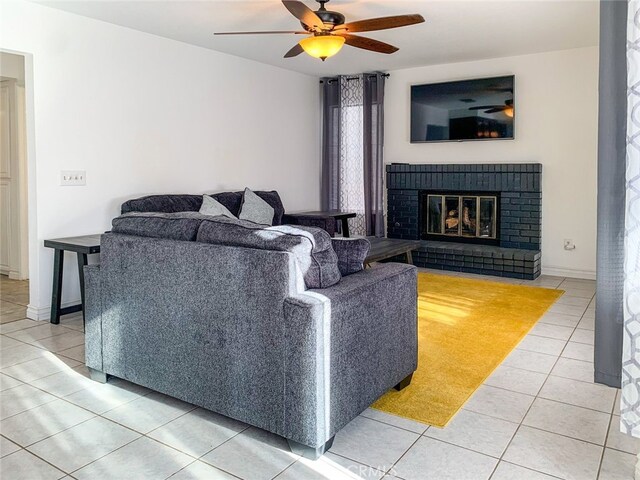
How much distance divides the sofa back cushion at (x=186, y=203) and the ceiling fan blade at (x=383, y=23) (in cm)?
203

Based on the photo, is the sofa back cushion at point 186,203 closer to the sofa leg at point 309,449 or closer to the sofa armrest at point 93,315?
the sofa armrest at point 93,315

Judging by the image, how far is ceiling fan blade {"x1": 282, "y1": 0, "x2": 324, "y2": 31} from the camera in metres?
3.03

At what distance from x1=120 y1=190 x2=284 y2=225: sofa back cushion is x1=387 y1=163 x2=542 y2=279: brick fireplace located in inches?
62.9

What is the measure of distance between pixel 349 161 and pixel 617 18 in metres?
5.08

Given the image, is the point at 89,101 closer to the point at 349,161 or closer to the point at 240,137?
the point at 240,137

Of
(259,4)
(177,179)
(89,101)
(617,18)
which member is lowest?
(177,179)

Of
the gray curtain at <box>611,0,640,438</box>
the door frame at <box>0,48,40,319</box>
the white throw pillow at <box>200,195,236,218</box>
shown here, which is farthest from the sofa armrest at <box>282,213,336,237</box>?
the gray curtain at <box>611,0,640,438</box>

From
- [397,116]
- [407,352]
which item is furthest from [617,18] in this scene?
[397,116]

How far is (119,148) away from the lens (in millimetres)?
4422

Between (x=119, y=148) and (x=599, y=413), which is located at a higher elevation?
(x=119, y=148)

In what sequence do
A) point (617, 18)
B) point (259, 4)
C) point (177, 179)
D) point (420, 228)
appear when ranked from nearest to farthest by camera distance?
point (617, 18) → point (259, 4) → point (177, 179) → point (420, 228)

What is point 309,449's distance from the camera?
6.64ft

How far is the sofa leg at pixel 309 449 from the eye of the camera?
79.2 inches

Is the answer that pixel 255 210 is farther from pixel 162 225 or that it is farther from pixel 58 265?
pixel 162 225
